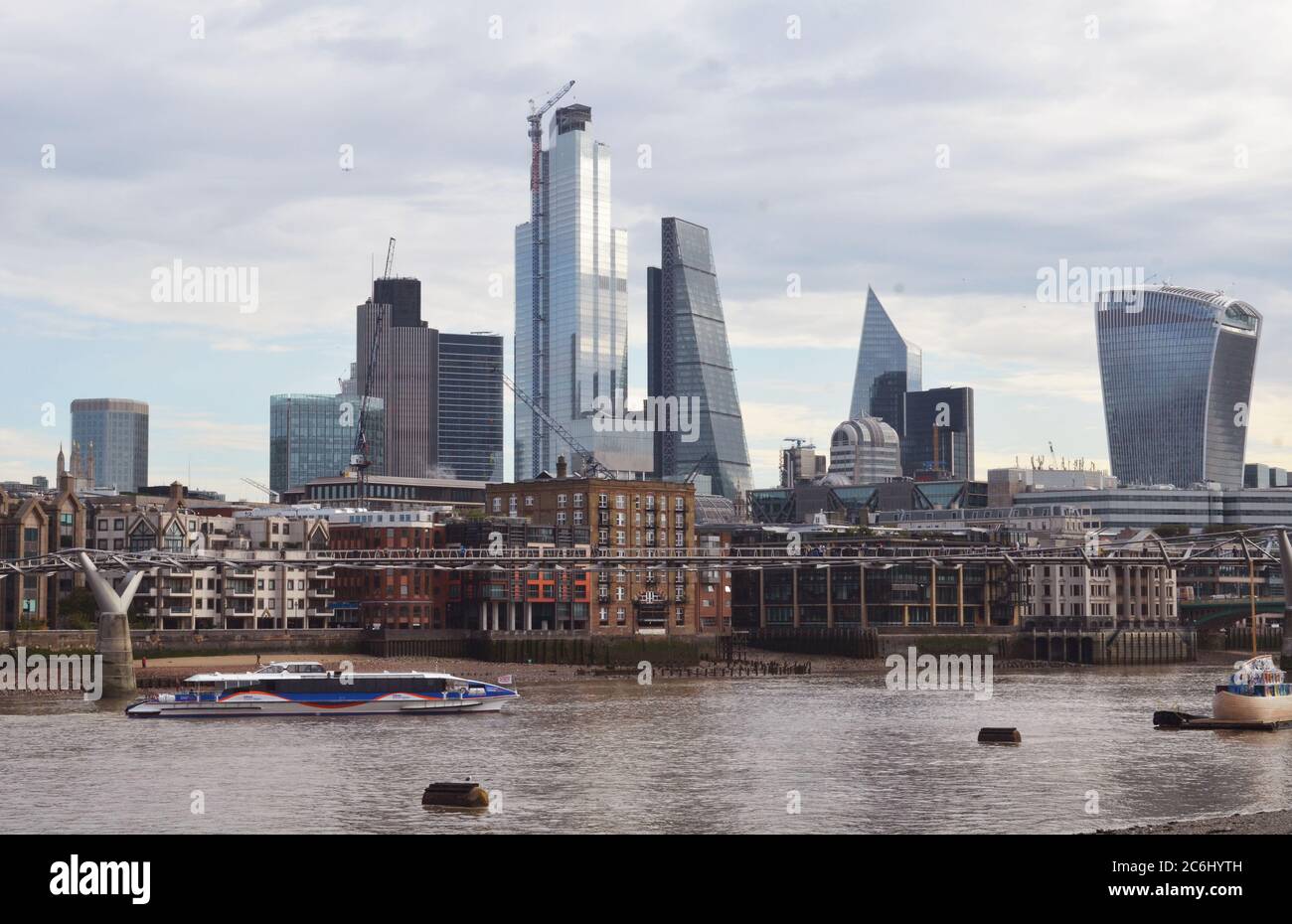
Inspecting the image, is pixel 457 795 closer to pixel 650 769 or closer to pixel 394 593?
pixel 650 769

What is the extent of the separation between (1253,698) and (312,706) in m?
49.3

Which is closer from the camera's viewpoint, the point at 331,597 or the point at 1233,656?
the point at 331,597

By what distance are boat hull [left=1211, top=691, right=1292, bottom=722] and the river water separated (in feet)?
5.26

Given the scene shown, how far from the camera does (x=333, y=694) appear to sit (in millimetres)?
97688

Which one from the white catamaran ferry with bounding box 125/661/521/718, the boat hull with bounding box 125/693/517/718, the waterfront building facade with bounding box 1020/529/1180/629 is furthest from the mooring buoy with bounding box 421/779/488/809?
the waterfront building facade with bounding box 1020/529/1180/629
